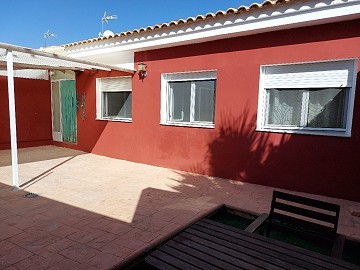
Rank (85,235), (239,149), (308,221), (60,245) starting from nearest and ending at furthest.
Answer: (308,221), (60,245), (85,235), (239,149)

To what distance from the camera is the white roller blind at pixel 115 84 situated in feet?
31.7

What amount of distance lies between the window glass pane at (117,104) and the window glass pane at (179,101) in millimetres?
1924

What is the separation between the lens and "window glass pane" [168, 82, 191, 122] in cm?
833

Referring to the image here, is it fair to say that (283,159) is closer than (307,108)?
No

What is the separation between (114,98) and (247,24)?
6.05 m

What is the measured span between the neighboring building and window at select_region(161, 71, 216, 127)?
0.03m

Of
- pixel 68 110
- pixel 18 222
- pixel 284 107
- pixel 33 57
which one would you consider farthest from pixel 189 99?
pixel 68 110

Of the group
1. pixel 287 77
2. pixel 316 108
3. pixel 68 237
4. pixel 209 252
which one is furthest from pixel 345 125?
pixel 68 237

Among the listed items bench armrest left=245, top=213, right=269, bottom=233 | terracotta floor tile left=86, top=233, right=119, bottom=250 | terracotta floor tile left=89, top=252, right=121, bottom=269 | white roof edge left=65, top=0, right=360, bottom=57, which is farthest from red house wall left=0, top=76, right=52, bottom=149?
bench armrest left=245, top=213, right=269, bottom=233

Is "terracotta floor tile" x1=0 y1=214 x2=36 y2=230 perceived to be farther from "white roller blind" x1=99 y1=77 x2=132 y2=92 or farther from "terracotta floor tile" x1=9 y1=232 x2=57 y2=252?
"white roller blind" x1=99 y1=77 x2=132 y2=92

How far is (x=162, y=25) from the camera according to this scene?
25.1 ft

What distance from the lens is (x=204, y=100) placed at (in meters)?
7.97

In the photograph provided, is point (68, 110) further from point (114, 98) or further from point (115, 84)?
point (115, 84)

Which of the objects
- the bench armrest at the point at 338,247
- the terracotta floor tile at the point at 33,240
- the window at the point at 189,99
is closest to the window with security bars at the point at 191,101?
the window at the point at 189,99
